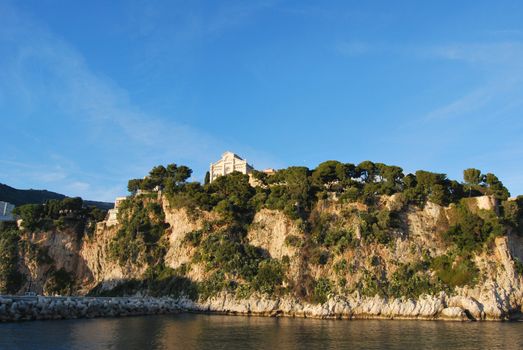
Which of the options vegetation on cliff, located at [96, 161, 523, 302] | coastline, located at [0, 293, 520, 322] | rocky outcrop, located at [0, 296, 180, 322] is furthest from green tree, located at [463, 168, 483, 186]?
rocky outcrop, located at [0, 296, 180, 322]

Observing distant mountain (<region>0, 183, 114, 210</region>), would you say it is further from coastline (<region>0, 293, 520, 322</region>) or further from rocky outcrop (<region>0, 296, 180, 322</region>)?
coastline (<region>0, 293, 520, 322</region>)

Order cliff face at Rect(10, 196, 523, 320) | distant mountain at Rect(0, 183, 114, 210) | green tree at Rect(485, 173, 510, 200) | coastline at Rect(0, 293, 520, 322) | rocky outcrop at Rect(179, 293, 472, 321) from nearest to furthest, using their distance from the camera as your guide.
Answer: coastline at Rect(0, 293, 520, 322)
rocky outcrop at Rect(179, 293, 472, 321)
cliff face at Rect(10, 196, 523, 320)
green tree at Rect(485, 173, 510, 200)
distant mountain at Rect(0, 183, 114, 210)

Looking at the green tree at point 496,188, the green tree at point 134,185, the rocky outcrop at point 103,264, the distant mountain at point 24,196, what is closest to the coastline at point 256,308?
the rocky outcrop at point 103,264

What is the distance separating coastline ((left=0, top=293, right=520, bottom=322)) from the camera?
143 feet

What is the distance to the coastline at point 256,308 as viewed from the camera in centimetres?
4344

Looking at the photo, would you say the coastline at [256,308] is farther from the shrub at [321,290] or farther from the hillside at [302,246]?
the shrub at [321,290]

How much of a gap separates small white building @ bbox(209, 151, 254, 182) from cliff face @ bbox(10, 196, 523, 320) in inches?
859

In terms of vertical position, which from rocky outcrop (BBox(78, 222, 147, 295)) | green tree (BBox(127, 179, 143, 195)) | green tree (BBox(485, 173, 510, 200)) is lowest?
rocky outcrop (BBox(78, 222, 147, 295))

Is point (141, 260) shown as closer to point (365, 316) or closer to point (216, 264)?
point (216, 264)

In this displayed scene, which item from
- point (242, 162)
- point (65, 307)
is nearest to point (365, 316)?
point (65, 307)

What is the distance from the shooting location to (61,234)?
69.0m

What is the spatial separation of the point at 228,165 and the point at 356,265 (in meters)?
39.1

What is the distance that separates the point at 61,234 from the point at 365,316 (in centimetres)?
4723

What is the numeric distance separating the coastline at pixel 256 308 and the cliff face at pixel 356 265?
0.36 ft
